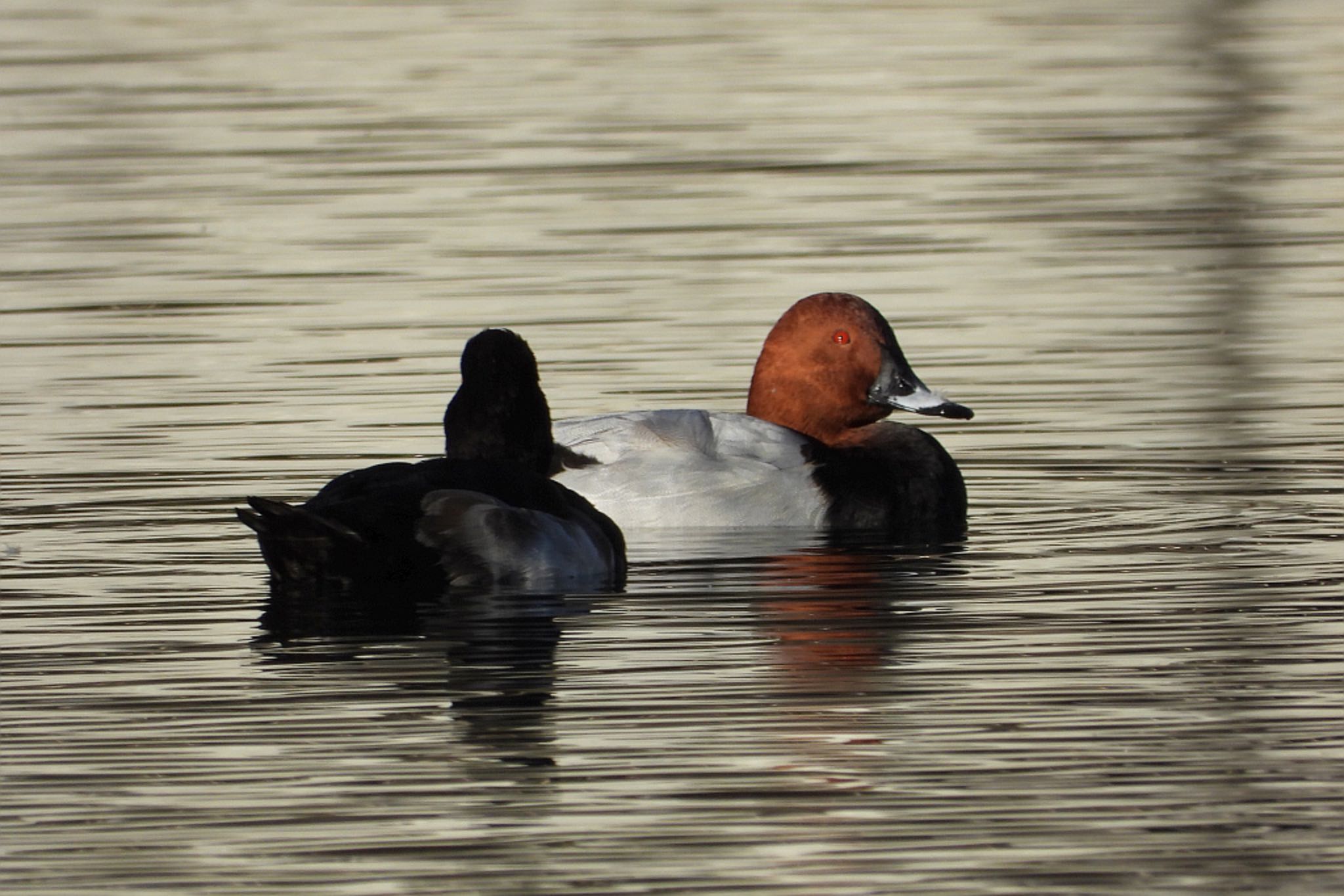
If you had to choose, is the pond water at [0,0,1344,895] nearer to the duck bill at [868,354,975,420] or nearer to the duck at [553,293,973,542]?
the duck at [553,293,973,542]

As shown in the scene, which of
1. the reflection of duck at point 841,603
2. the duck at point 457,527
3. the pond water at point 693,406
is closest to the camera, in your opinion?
the pond water at point 693,406

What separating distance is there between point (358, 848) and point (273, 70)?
21.1 m

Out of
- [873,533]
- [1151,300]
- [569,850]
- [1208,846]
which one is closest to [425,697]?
[569,850]

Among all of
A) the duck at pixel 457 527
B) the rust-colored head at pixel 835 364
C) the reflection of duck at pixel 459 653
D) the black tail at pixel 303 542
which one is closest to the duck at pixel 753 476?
the rust-colored head at pixel 835 364

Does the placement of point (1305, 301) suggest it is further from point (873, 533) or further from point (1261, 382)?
point (873, 533)

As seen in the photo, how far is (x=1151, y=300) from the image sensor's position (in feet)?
48.8

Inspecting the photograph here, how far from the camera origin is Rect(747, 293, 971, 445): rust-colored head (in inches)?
428

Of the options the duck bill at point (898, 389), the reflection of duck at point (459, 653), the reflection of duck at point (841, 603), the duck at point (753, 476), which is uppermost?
the duck bill at point (898, 389)

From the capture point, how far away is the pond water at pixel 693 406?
598cm

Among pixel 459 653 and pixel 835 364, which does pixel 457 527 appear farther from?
pixel 835 364

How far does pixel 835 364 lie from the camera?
10891 millimetres

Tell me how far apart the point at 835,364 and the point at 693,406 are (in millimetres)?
1539

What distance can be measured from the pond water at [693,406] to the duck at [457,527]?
0.63 ft

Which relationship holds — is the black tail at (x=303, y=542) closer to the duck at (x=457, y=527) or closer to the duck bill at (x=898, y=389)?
the duck at (x=457, y=527)
